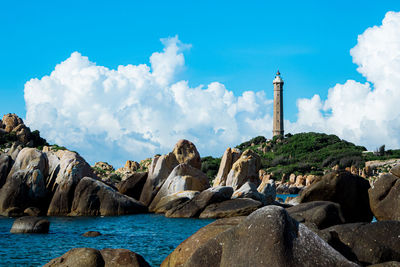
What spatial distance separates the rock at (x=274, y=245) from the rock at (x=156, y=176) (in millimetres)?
30859

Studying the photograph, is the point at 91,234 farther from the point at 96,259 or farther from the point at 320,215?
the point at 96,259

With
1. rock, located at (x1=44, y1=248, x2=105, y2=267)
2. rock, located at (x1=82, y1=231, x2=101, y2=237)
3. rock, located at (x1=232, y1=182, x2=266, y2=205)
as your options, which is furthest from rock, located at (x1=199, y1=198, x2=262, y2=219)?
rock, located at (x1=44, y1=248, x2=105, y2=267)

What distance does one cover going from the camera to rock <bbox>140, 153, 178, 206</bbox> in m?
40.8

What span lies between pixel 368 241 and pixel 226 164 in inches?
1300

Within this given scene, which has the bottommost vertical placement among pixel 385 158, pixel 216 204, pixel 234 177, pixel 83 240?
pixel 83 240

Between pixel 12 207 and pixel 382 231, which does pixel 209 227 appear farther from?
pixel 12 207

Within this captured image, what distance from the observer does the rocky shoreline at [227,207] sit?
9734 mm

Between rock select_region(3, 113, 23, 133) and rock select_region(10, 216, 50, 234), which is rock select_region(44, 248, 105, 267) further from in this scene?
rock select_region(3, 113, 23, 133)

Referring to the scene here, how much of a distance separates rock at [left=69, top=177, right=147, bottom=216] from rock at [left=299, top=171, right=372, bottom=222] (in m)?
16.5

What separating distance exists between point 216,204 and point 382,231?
19869 mm

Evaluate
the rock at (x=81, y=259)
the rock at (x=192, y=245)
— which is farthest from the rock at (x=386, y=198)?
the rock at (x=81, y=259)

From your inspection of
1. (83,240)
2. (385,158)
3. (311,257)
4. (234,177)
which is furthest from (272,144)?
(311,257)

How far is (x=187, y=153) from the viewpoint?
1806 inches

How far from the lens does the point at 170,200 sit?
1512 inches
